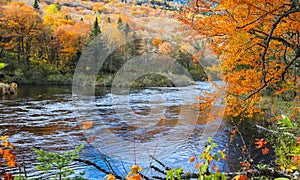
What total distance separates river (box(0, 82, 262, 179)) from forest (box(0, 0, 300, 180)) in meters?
0.05

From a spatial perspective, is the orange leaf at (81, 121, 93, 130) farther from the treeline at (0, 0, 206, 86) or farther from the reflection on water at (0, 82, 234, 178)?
the treeline at (0, 0, 206, 86)

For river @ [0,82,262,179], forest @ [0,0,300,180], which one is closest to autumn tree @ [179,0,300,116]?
forest @ [0,0,300,180]

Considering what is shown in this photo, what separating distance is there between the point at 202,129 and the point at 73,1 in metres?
101

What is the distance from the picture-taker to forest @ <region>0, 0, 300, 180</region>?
3.53 meters

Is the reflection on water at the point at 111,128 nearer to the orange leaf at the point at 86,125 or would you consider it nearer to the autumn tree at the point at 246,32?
the orange leaf at the point at 86,125

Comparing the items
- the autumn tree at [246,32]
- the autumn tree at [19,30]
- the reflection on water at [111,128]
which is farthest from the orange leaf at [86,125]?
the autumn tree at [19,30]

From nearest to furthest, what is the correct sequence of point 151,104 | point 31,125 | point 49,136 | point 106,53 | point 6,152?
point 6,152, point 49,136, point 31,125, point 151,104, point 106,53

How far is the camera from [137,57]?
36875 millimetres

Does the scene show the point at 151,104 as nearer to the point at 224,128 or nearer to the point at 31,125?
the point at 224,128

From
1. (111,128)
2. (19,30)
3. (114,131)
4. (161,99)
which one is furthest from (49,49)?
(114,131)

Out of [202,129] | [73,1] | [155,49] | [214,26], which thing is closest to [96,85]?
[155,49]

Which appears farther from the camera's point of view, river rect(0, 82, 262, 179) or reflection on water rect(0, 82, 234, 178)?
reflection on water rect(0, 82, 234, 178)

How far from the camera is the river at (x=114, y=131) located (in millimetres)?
7969

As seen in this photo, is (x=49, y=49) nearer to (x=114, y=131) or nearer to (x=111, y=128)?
(x=111, y=128)
